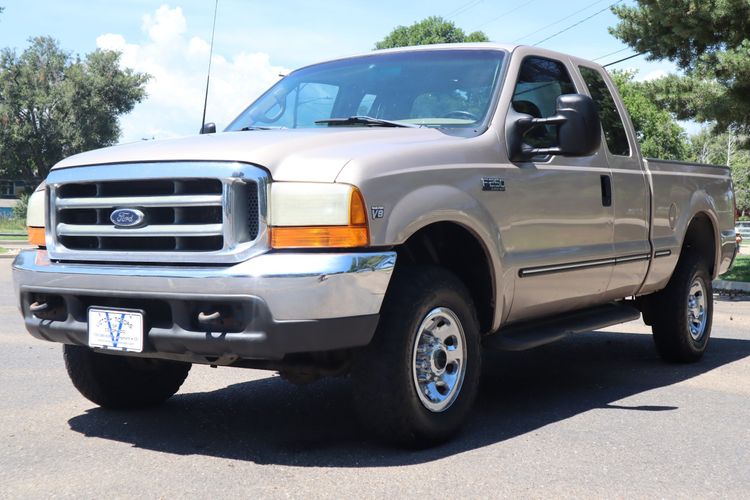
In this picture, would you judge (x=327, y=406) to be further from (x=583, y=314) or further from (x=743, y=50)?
(x=743, y=50)

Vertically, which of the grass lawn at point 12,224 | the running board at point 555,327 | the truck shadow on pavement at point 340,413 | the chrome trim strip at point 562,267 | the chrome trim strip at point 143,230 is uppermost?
the chrome trim strip at point 143,230

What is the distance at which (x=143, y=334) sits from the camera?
420 cm

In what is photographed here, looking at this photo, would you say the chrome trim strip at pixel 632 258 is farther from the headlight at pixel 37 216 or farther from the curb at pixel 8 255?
the curb at pixel 8 255

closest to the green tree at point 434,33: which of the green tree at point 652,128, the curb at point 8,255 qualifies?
the green tree at point 652,128

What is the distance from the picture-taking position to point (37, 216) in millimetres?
4859

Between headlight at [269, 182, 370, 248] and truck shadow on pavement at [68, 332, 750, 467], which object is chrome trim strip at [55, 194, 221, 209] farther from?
truck shadow on pavement at [68, 332, 750, 467]

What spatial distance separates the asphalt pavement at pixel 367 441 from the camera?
3939 millimetres

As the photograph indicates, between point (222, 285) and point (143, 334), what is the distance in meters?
0.49

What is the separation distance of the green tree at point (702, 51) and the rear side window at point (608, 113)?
922 cm

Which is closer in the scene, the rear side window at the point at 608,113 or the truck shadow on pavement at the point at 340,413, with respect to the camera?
the truck shadow on pavement at the point at 340,413

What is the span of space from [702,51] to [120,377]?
14.9 m

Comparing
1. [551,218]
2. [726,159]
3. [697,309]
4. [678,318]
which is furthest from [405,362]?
[726,159]

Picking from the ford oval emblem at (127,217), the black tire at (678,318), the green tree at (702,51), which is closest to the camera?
the ford oval emblem at (127,217)

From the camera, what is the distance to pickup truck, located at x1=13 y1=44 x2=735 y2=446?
4.03 meters
